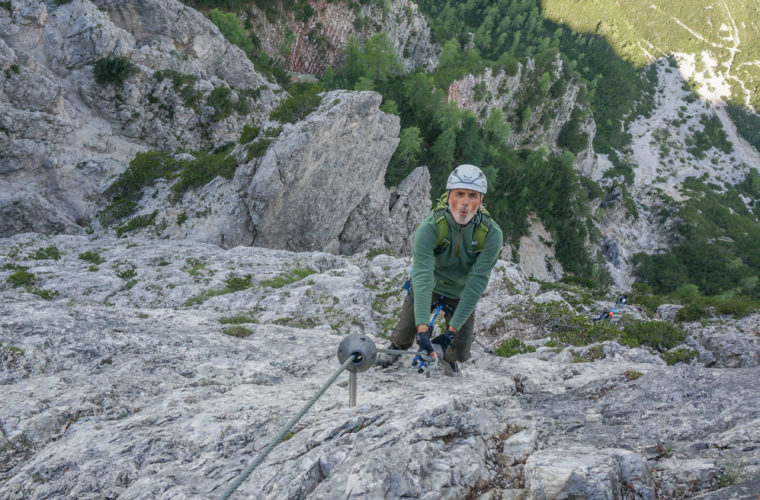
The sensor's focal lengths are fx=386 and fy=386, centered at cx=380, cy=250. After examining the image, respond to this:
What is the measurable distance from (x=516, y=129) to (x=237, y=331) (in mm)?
83332

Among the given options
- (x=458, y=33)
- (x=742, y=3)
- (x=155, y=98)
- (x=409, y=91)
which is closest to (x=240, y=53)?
(x=155, y=98)

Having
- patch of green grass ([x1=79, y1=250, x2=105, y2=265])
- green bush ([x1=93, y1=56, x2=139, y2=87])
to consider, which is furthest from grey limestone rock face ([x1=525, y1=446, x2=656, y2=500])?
green bush ([x1=93, y1=56, x2=139, y2=87])

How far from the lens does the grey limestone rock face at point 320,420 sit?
12.3 feet

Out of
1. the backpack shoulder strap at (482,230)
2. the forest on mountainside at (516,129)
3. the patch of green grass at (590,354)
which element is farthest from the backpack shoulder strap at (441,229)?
the forest on mountainside at (516,129)

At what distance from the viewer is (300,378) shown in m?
7.13

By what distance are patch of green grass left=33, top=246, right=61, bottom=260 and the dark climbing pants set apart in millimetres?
18597

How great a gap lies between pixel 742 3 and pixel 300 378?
254 meters

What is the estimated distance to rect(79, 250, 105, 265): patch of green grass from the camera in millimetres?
17297

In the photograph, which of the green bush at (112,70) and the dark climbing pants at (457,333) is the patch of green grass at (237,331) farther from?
the green bush at (112,70)

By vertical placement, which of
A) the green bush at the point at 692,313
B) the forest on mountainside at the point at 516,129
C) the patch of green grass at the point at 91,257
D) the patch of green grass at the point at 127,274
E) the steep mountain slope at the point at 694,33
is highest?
the steep mountain slope at the point at 694,33

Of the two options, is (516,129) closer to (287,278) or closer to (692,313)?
(692,313)

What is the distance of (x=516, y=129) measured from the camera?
8112 centimetres

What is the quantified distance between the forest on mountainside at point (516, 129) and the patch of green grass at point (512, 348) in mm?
20566

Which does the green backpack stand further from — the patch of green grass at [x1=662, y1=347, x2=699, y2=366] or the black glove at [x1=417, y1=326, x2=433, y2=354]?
the patch of green grass at [x1=662, y1=347, x2=699, y2=366]
